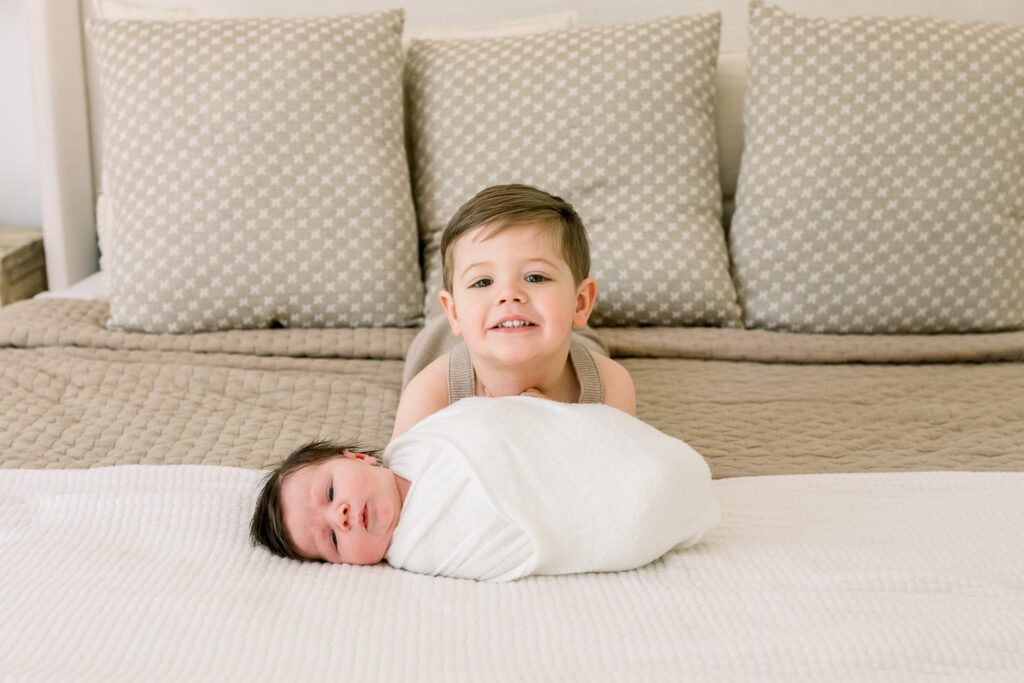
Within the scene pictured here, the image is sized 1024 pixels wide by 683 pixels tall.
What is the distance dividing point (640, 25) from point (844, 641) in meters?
1.47

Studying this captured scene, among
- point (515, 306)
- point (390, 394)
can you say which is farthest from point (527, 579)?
point (390, 394)

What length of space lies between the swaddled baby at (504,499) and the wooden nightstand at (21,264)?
147 centimetres

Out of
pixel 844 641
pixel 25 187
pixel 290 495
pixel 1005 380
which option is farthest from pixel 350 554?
pixel 25 187

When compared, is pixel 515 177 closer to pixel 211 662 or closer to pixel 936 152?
pixel 936 152

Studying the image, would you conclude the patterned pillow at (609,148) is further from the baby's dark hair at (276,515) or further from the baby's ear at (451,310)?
the baby's dark hair at (276,515)

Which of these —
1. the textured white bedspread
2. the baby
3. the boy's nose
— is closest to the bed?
the textured white bedspread

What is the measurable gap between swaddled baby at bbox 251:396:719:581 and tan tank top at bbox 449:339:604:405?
0.93ft

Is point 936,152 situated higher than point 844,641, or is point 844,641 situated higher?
point 936,152

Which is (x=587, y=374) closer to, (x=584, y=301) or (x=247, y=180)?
(x=584, y=301)

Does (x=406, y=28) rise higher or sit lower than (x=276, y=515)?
higher

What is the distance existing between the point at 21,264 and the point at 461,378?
4.73 feet

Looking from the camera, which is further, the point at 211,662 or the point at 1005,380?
the point at 1005,380

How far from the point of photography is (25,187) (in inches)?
103

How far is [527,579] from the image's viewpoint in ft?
3.40
